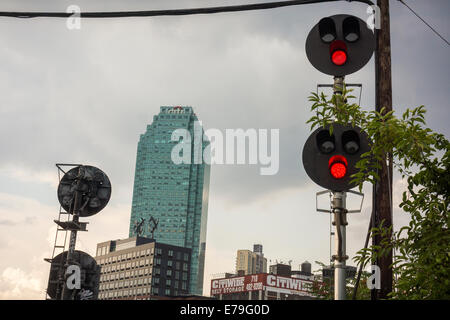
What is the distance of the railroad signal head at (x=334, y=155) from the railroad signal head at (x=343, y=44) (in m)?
0.76

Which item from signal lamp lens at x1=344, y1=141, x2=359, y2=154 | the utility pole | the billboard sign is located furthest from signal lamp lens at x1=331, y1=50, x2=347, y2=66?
the billboard sign

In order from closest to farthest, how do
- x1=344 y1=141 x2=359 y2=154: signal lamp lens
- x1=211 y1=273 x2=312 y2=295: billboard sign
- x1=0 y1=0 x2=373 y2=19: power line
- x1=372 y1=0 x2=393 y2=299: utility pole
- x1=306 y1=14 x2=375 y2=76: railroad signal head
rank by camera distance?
x1=344 y1=141 x2=359 y2=154: signal lamp lens
x1=306 y1=14 x2=375 y2=76: railroad signal head
x1=0 y1=0 x2=373 y2=19: power line
x1=372 y1=0 x2=393 y2=299: utility pole
x1=211 y1=273 x2=312 y2=295: billboard sign

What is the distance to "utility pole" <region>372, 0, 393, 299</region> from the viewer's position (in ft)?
28.3

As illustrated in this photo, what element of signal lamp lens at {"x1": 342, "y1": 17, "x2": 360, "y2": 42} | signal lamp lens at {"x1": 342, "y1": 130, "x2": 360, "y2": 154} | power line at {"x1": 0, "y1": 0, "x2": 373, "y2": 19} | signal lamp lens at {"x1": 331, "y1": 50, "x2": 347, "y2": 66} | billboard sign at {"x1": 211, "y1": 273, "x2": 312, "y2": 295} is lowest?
signal lamp lens at {"x1": 342, "y1": 130, "x2": 360, "y2": 154}

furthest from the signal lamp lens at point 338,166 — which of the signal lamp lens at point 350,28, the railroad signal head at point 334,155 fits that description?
the signal lamp lens at point 350,28

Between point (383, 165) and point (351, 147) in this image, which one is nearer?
point (351, 147)

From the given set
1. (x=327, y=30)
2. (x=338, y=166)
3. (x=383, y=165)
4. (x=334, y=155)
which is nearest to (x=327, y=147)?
(x=334, y=155)

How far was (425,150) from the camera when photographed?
6262 millimetres

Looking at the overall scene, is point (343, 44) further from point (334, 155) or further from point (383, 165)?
point (383, 165)

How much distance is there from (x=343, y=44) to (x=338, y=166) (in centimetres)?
142

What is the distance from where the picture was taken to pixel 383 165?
8.88 meters

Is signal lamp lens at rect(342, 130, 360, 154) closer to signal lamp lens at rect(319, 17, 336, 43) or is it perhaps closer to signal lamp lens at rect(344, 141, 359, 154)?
signal lamp lens at rect(344, 141, 359, 154)
